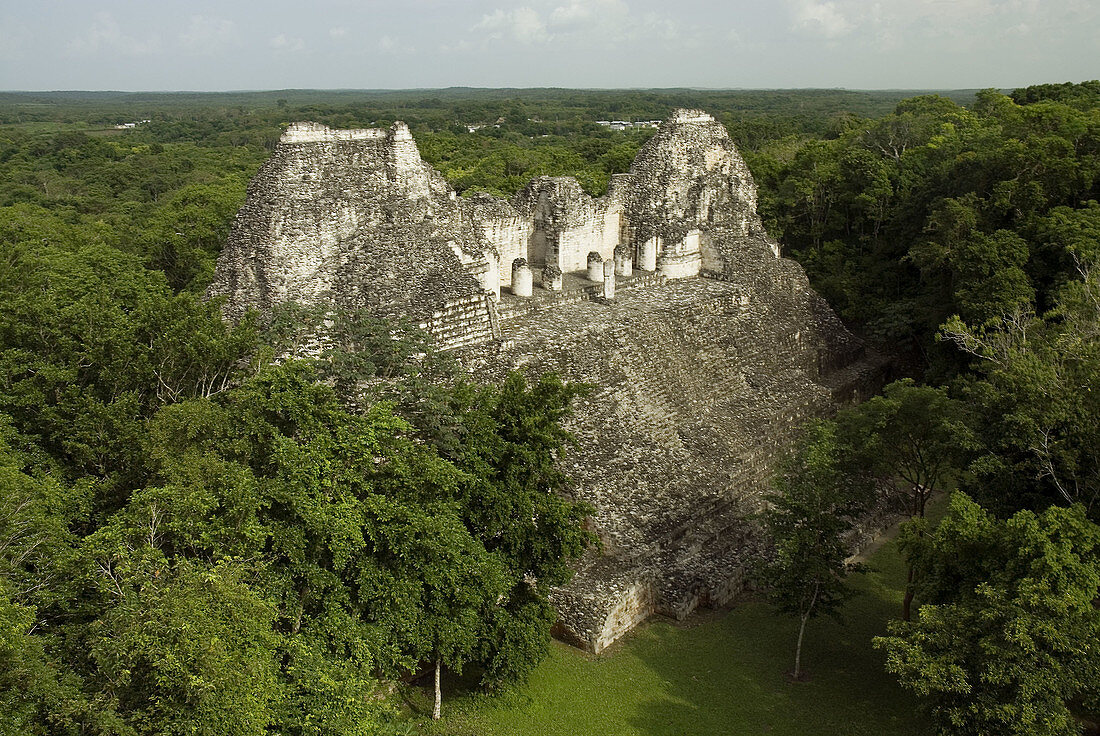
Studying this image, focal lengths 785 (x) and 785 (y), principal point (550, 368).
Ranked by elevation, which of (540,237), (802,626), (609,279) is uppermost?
(540,237)

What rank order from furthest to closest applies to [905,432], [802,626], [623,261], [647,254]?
[647,254] < [623,261] < [905,432] < [802,626]

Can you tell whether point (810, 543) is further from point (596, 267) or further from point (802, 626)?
point (596, 267)

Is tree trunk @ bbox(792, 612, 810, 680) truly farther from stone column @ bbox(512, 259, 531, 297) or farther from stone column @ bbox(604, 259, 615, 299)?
stone column @ bbox(512, 259, 531, 297)

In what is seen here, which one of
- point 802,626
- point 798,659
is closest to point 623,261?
point 802,626

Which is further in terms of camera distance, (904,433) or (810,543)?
(904,433)

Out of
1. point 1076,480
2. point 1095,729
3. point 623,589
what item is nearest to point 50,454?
point 623,589

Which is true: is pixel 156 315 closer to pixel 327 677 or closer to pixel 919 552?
pixel 327 677
